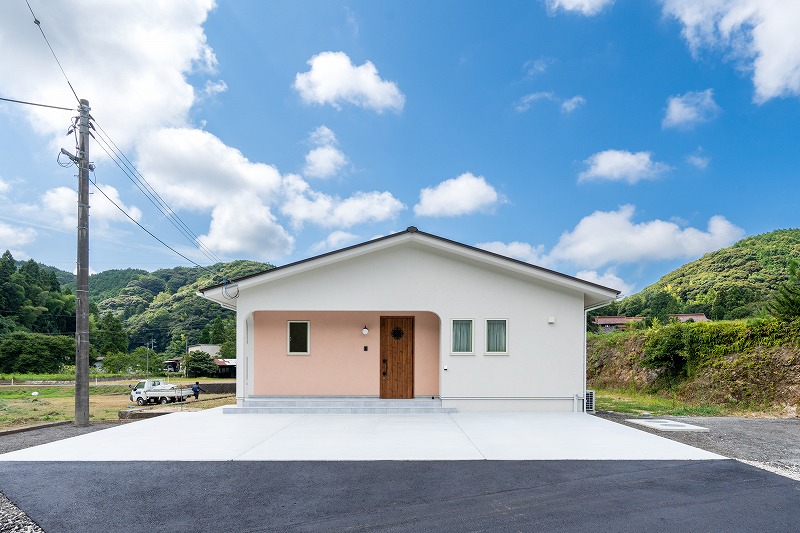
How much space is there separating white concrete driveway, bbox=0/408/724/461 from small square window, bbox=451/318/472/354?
5.12ft

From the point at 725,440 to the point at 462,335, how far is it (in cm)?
520

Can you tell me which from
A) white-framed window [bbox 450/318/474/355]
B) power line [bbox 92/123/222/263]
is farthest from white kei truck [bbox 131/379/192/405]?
white-framed window [bbox 450/318/474/355]

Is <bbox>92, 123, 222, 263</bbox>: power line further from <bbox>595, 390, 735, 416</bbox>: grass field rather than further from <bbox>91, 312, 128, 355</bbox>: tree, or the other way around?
<bbox>91, 312, 128, 355</bbox>: tree

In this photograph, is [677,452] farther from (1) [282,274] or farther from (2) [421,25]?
(2) [421,25]

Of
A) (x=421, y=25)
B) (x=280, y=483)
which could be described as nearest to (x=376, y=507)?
(x=280, y=483)

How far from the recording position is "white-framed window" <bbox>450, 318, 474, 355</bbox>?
34.9 ft

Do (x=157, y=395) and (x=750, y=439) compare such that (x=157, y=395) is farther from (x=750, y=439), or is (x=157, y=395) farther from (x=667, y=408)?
(x=750, y=439)

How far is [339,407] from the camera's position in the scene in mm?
10336

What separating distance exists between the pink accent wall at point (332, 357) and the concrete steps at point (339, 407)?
0.54 meters

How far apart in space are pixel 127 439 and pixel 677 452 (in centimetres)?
873

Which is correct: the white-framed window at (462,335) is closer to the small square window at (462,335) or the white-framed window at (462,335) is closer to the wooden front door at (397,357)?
the small square window at (462,335)

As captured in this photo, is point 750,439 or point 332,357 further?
point 332,357

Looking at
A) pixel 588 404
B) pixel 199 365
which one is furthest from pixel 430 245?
pixel 199 365

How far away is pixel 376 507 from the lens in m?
4.38
